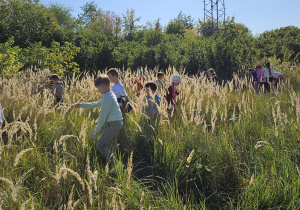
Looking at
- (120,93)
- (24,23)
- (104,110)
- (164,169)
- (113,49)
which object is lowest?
(164,169)

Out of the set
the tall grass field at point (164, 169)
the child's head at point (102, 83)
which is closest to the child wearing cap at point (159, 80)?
the tall grass field at point (164, 169)

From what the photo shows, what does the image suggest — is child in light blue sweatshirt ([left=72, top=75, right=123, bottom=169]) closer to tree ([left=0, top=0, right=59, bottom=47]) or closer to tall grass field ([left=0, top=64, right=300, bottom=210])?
tall grass field ([left=0, top=64, right=300, bottom=210])

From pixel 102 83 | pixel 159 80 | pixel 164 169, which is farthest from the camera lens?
pixel 159 80

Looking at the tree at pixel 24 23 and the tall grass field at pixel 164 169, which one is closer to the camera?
the tall grass field at pixel 164 169

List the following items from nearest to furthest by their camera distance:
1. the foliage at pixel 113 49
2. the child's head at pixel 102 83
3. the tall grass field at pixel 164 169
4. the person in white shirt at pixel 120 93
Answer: the tall grass field at pixel 164 169 → the child's head at pixel 102 83 → the person in white shirt at pixel 120 93 → the foliage at pixel 113 49

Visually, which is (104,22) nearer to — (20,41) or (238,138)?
(20,41)

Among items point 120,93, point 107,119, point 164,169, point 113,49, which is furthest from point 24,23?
point 164,169

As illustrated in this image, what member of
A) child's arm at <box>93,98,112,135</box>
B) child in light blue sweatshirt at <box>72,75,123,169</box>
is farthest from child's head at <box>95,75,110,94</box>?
child's arm at <box>93,98,112,135</box>

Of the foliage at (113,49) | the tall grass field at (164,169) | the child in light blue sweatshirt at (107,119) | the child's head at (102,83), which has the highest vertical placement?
the foliage at (113,49)

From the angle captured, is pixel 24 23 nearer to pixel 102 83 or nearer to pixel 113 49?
pixel 113 49

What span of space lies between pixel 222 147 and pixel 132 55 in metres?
14.3

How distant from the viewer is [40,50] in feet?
42.5

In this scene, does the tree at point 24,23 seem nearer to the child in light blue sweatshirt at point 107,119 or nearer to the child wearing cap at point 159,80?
the child wearing cap at point 159,80

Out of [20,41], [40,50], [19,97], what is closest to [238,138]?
[19,97]
